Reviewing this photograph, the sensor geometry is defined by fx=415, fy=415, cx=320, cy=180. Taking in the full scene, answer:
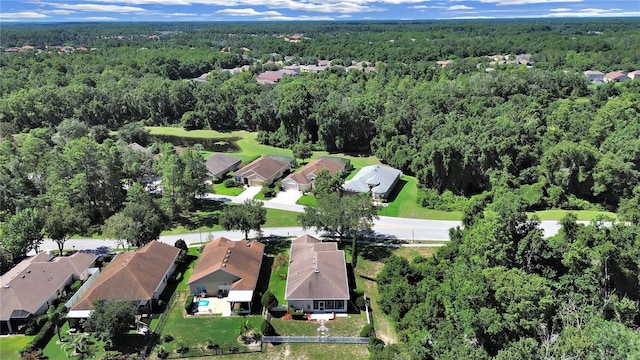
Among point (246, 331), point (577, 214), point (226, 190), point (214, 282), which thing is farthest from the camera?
point (226, 190)

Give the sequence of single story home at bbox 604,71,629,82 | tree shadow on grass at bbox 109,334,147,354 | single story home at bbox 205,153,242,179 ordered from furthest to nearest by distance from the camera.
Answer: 1. single story home at bbox 604,71,629,82
2. single story home at bbox 205,153,242,179
3. tree shadow on grass at bbox 109,334,147,354

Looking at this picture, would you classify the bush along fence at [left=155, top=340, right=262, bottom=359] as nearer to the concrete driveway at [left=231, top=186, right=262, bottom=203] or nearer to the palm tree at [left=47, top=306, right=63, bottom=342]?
the palm tree at [left=47, top=306, right=63, bottom=342]

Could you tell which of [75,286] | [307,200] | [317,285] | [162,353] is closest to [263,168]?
[307,200]

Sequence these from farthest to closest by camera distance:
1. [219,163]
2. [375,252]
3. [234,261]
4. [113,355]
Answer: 1. [219,163]
2. [375,252]
3. [234,261]
4. [113,355]

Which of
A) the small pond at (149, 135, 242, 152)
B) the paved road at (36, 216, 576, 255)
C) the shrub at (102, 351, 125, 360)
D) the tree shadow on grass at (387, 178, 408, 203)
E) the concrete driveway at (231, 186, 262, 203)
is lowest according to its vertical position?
the small pond at (149, 135, 242, 152)

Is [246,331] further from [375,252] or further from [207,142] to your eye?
[207,142]

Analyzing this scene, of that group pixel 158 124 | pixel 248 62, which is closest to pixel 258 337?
pixel 158 124

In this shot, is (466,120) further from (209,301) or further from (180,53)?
(180,53)

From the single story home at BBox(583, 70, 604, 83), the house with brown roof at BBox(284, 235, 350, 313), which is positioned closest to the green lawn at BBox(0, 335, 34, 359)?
the house with brown roof at BBox(284, 235, 350, 313)

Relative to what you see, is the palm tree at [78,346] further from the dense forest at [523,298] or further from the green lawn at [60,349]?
the dense forest at [523,298]
